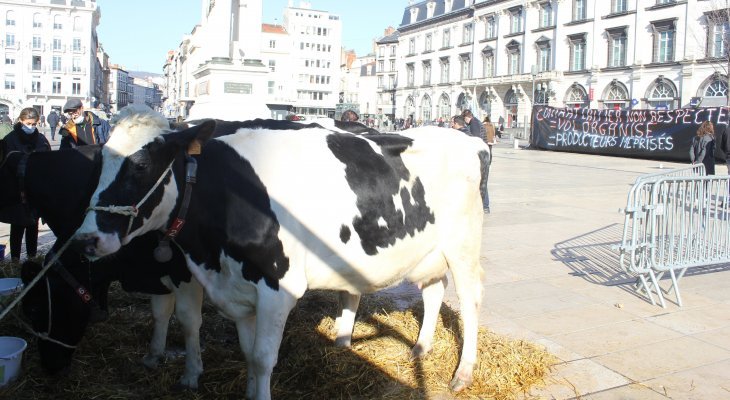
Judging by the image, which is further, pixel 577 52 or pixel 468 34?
pixel 468 34

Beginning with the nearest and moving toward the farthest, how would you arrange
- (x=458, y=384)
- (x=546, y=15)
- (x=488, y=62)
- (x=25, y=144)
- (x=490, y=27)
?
1. (x=458, y=384)
2. (x=25, y=144)
3. (x=546, y=15)
4. (x=490, y=27)
5. (x=488, y=62)

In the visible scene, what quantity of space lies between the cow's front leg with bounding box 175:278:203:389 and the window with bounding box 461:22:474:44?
71443 mm

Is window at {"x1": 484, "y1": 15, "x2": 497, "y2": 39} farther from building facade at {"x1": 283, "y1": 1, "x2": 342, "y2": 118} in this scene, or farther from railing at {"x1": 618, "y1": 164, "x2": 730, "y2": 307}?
railing at {"x1": 618, "y1": 164, "x2": 730, "y2": 307}

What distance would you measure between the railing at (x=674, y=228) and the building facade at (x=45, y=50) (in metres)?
96.1

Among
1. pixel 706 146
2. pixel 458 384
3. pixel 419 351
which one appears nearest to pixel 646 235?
pixel 419 351

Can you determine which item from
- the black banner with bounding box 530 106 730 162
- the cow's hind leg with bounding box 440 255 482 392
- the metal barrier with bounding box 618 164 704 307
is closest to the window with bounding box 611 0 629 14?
the black banner with bounding box 530 106 730 162

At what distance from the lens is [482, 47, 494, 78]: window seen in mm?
68062

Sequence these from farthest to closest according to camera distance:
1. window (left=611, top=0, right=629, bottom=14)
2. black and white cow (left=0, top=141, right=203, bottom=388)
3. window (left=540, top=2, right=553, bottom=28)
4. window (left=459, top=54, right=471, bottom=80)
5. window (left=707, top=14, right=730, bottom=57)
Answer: window (left=459, top=54, right=471, bottom=80)
window (left=540, top=2, right=553, bottom=28)
window (left=611, top=0, right=629, bottom=14)
window (left=707, top=14, right=730, bottom=57)
black and white cow (left=0, top=141, right=203, bottom=388)

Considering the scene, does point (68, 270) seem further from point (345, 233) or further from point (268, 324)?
point (345, 233)

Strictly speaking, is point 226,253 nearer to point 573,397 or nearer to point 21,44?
point 573,397

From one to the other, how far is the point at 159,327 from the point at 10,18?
4072 inches

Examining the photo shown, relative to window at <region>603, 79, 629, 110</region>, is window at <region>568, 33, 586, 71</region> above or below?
above

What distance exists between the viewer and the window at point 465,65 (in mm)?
72188

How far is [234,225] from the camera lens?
2996 millimetres
